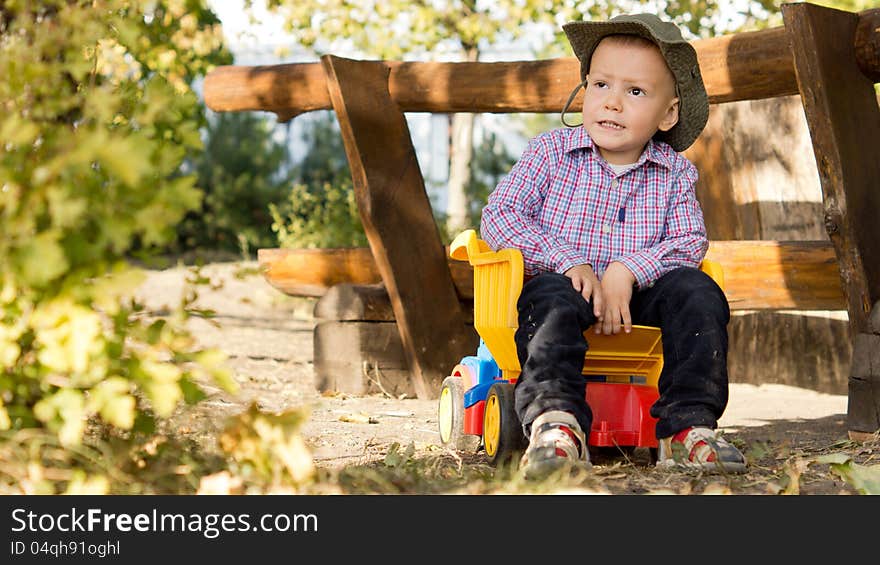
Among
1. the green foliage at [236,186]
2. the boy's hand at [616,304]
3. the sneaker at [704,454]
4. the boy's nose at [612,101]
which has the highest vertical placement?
the green foliage at [236,186]

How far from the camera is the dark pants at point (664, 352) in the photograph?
2.53 meters

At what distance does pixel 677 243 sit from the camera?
2.81m

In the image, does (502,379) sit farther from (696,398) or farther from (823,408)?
(823,408)

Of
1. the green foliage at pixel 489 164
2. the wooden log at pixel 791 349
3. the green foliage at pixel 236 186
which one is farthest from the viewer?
the green foliage at pixel 236 186

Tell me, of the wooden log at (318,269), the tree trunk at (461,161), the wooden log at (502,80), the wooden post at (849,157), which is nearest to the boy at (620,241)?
the wooden post at (849,157)

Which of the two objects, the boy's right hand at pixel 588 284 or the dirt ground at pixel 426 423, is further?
the boy's right hand at pixel 588 284

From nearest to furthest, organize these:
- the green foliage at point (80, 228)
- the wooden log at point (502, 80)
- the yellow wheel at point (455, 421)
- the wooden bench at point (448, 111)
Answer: the green foliage at point (80, 228) → the yellow wheel at point (455, 421) → the wooden bench at point (448, 111) → the wooden log at point (502, 80)

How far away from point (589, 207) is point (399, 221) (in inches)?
56.1

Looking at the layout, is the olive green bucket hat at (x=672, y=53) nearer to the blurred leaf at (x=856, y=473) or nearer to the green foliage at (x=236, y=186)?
the blurred leaf at (x=856, y=473)

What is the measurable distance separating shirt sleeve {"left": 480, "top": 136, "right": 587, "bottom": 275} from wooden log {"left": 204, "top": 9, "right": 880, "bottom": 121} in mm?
924

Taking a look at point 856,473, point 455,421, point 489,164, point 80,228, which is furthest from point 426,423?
point 489,164

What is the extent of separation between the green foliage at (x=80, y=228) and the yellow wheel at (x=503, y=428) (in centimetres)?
104
